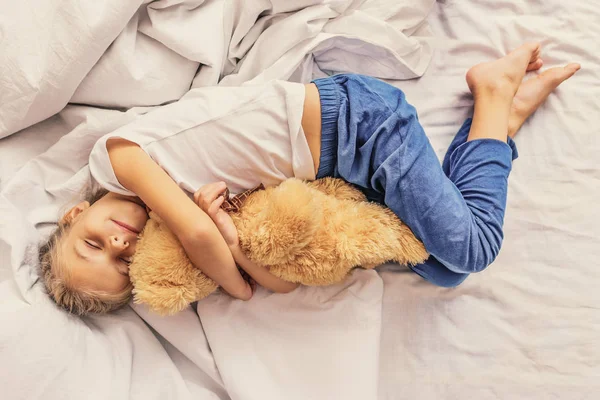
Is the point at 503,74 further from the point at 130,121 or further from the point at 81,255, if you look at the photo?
Result: the point at 81,255

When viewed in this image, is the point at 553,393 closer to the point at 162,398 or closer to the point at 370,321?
the point at 370,321

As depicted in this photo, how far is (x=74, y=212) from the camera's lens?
919 millimetres

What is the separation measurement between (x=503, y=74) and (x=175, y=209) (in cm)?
69

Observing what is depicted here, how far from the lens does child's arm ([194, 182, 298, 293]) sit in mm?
833

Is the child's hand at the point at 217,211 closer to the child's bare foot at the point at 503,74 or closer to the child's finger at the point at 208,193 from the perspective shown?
the child's finger at the point at 208,193

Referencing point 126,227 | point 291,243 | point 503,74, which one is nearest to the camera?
point 291,243

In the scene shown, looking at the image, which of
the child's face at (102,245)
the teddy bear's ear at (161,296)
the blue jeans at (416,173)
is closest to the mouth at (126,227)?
the child's face at (102,245)

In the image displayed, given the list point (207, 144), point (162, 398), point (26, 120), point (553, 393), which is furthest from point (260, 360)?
point (26, 120)

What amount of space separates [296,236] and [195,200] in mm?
208

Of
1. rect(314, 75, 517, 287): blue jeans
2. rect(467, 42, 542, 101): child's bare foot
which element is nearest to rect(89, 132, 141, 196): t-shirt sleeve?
rect(314, 75, 517, 287): blue jeans

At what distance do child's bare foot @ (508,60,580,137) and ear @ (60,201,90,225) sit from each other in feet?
2.74

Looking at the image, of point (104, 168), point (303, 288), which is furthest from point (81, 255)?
point (303, 288)

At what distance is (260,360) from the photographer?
0.92 metres

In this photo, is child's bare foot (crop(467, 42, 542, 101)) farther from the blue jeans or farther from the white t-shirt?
the white t-shirt
